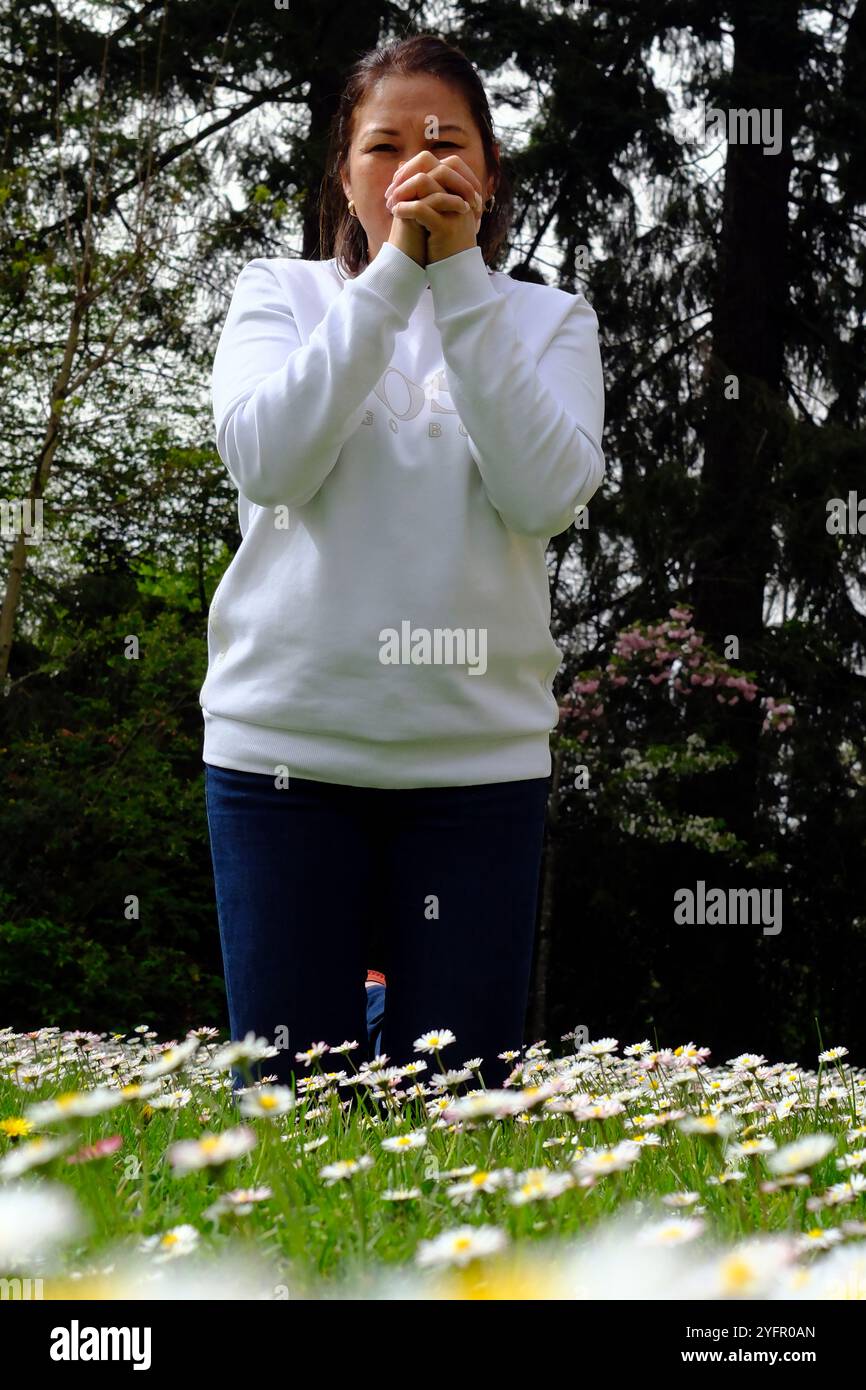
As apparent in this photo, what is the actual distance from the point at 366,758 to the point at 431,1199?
2.53 feet

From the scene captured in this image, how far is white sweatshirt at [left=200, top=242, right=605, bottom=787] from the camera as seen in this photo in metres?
1.80

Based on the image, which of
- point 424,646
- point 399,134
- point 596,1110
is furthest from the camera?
point 399,134

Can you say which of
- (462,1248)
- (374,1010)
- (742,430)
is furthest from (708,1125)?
(742,430)

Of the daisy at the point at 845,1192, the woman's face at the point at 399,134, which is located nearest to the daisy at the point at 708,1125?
the daisy at the point at 845,1192

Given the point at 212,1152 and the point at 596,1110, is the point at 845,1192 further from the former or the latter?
the point at 212,1152

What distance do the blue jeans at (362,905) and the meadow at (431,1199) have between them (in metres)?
0.11

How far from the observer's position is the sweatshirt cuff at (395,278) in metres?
1.83

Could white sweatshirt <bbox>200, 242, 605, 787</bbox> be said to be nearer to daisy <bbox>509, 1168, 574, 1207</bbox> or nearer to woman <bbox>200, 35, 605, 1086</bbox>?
woman <bbox>200, 35, 605, 1086</bbox>

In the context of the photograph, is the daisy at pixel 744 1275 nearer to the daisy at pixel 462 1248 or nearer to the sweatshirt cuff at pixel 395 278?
the daisy at pixel 462 1248

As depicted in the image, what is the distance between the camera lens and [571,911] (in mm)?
9578

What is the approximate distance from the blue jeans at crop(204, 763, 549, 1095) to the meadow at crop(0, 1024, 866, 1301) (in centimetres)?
11

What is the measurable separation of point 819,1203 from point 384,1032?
101 centimetres

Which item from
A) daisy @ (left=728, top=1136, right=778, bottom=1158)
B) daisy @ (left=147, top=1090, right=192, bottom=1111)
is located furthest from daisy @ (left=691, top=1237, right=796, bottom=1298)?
daisy @ (left=147, top=1090, right=192, bottom=1111)

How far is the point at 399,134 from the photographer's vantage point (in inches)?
77.0
